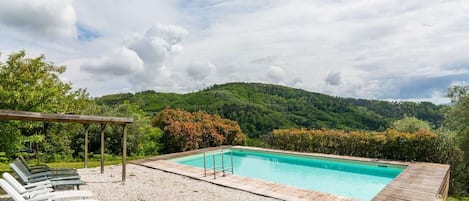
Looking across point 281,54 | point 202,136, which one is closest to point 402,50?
point 281,54

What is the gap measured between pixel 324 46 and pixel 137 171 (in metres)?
12.2

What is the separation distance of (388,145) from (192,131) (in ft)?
32.3

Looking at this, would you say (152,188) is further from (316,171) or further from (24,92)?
(316,171)

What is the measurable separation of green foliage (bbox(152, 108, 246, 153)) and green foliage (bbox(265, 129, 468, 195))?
326 cm

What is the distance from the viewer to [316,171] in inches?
464

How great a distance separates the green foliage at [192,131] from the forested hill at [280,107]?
30.4ft

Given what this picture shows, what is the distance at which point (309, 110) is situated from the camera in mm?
37219

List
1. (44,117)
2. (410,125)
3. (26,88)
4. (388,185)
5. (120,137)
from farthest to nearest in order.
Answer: (410,125) → (120,137) → (26,88) → (388,185) → (44,117)

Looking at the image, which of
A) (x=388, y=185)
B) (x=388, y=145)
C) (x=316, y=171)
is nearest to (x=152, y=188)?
(x=388, y=185)

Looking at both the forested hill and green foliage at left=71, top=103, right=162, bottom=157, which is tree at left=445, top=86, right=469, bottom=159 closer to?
green foliage at left=71, top=103, right=162, bottom=157

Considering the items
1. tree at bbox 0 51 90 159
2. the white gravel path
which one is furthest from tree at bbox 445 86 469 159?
tree at bbox 0 51 90 159

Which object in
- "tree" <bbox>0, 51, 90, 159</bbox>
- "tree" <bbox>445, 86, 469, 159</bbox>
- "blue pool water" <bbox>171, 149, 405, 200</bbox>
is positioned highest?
"tree" <bbox>0, 51, 90, 159</bbox>

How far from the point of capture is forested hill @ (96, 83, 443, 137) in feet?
101

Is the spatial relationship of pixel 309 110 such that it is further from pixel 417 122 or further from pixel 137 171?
pixel 137 171
